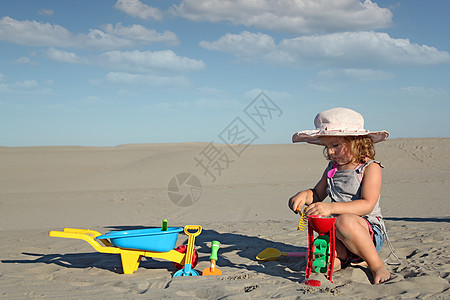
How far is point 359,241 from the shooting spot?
3186 millimetres

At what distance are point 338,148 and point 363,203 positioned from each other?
50cm

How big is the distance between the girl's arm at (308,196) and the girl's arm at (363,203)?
0.38m

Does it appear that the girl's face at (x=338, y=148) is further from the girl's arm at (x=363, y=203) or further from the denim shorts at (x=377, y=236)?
the denim shorts at (x=377, y=236)

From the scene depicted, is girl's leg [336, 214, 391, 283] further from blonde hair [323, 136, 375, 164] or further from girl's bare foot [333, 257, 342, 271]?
blonde hair [323, 136, 375, 164]

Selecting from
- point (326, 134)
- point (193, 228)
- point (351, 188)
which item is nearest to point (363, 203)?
point (351, 188)

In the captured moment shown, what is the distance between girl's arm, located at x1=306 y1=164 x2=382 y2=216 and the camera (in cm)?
320

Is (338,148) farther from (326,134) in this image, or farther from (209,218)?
(209,218)

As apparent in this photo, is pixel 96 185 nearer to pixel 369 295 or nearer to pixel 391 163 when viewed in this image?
pixel 391 163

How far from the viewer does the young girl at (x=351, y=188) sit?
321 cm

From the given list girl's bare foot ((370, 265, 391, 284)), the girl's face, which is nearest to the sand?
girl's bare foot ((370, 265, 391, 284))

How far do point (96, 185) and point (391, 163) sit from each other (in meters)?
12.3

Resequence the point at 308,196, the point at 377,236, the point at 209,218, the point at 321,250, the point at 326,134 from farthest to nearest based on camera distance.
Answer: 1. the point at 209,218
2. the point at 308,196
3. the point at 377,236
4. the point at 326,134
5. the point at 321,250

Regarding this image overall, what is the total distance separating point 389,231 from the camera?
213 inches

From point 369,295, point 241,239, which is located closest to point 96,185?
point 241,239
